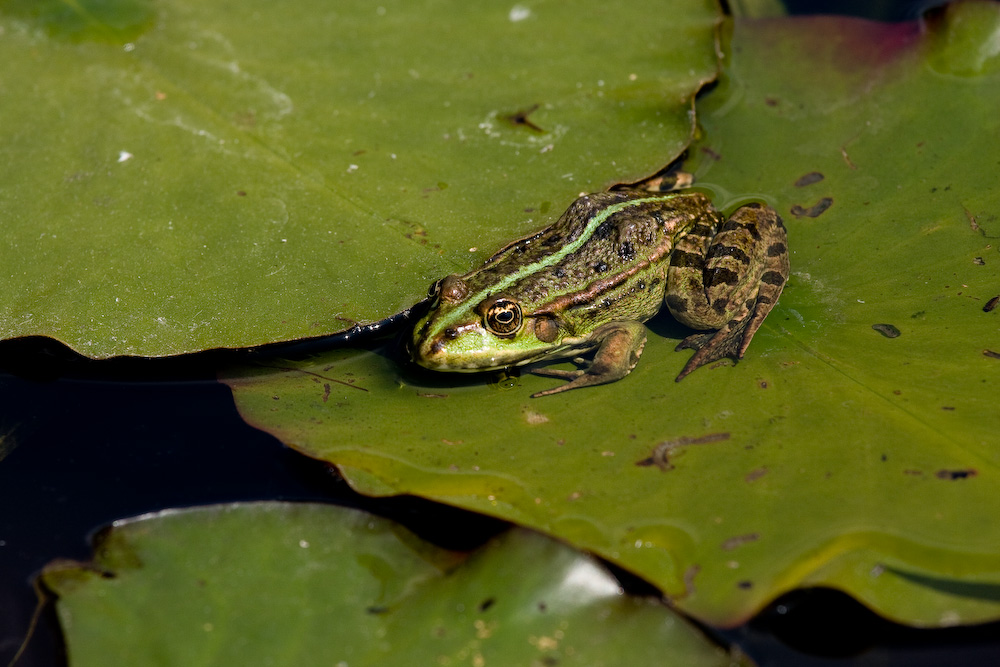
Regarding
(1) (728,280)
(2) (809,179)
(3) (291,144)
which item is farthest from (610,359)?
(3) (291,144)

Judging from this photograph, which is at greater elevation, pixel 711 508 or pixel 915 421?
pixel 915 421

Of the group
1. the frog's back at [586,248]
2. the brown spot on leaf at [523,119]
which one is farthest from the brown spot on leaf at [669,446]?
the brown spot on leaf at [523,119]

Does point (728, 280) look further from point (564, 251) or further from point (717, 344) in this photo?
point (564, 251)

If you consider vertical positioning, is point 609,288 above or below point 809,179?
below

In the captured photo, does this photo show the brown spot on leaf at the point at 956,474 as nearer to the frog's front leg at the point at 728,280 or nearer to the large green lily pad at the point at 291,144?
the frog's front leg at the point at 728,280

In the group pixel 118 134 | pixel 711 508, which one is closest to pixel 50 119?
pixel 118 134

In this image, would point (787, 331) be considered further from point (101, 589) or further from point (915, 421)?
point (101, 589)
